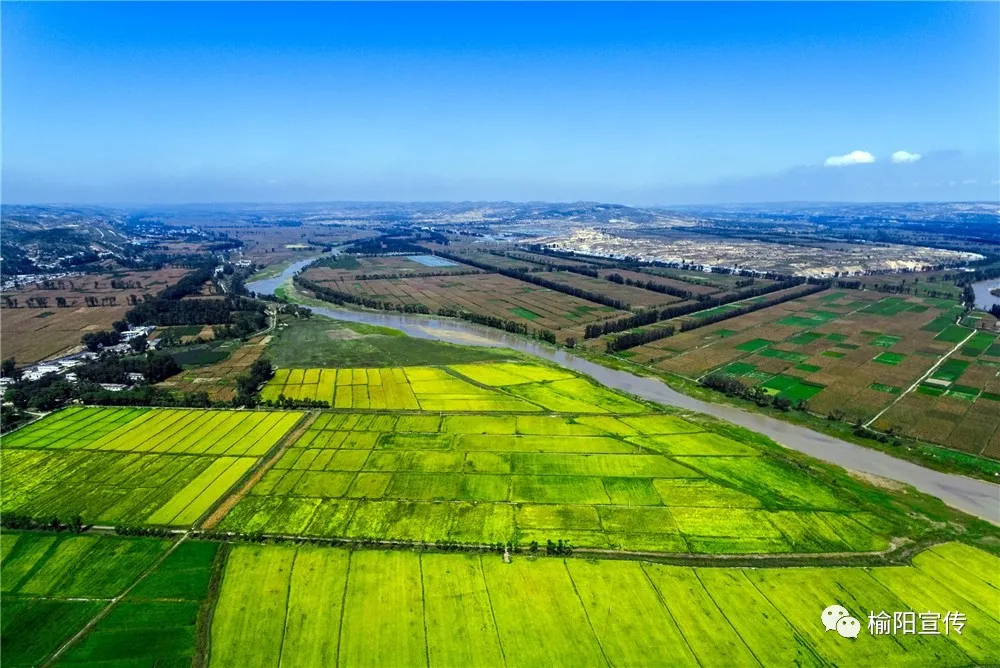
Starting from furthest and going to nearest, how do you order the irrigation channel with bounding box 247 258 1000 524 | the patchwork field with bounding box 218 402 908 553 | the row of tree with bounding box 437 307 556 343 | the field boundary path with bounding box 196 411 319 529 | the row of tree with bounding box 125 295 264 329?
the row of tree with bounding box 125 295 264 329
the row of tree with bounding box 437 307 556 343
the irrigation channel with bounding box 247 258 1000 524
the field boundary path with bounding box 196 411 319 529
the patchwork field with bounding box 218 402 908 553

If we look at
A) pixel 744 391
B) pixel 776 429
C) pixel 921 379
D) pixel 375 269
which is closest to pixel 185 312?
pixel 375 269

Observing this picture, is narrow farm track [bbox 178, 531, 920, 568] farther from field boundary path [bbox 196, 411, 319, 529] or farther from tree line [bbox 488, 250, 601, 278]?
tree line [bbox 488, 250, 601, 278]

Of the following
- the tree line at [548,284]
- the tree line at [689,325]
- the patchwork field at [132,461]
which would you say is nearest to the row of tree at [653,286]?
the tree line at [689,325]

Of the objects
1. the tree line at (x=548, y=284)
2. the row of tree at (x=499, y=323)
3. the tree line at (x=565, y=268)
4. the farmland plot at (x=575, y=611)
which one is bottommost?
the farmland plot at (x=575, y=611)

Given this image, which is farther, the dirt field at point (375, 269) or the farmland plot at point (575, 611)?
the dirt field at point (375, 269)

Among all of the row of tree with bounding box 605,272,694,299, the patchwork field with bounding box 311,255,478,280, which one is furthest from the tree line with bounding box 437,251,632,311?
the row of tree with bounding box 605,272,694,299

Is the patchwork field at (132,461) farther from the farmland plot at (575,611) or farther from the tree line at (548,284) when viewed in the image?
the tree line at (548,284)
